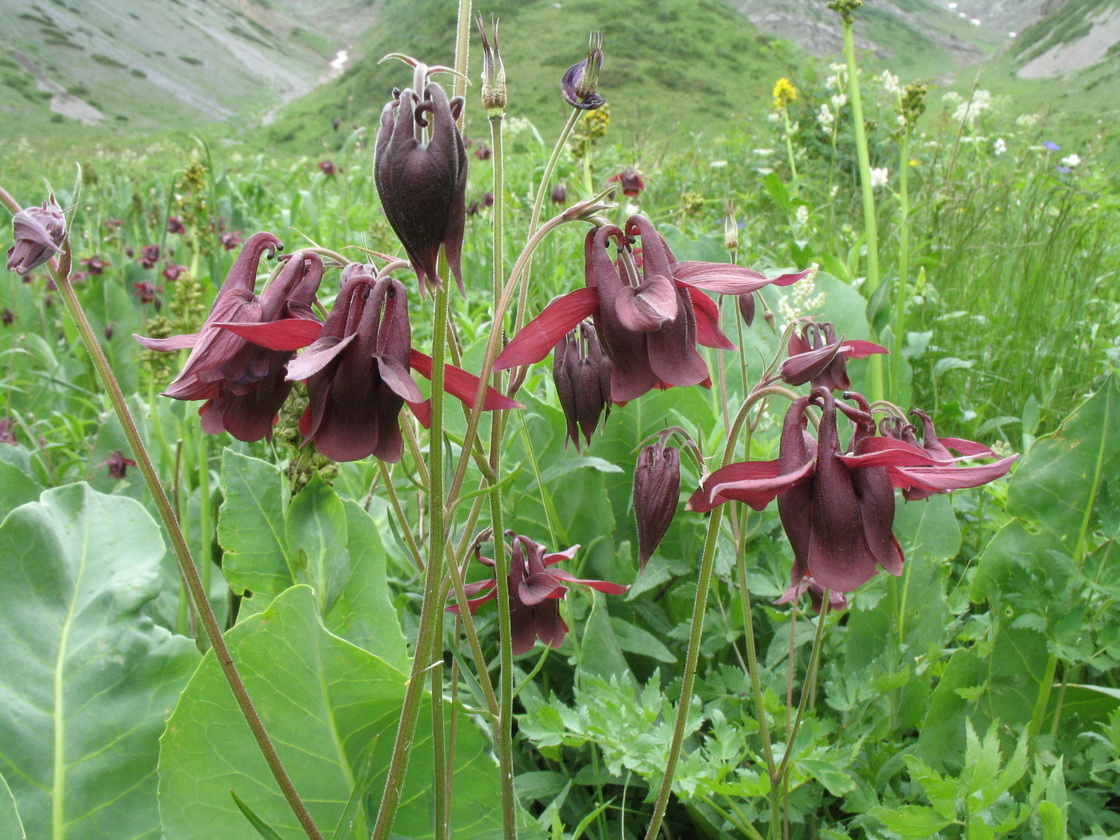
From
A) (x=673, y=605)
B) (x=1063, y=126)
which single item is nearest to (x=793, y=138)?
(x=673, y=605)

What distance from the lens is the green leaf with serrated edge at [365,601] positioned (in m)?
1.44

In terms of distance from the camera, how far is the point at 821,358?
→ 875 millimetres

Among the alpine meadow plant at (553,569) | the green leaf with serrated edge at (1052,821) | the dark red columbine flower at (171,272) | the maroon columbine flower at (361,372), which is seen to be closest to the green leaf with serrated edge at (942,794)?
the alpine meadow plant at (553,569)

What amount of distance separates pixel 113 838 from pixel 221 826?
258 mm

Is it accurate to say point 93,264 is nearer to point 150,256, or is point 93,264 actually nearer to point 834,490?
point 150,256

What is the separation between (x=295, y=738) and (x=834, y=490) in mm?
866

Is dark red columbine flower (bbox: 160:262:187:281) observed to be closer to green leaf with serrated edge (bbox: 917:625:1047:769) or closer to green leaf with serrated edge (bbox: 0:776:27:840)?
green leaf with serrated edge (bbox: 0:776:27:840)

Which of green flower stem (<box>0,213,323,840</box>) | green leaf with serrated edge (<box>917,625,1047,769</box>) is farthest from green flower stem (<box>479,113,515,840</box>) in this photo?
green leaf with serrated edge (<box>917,625,1047,769</box>)

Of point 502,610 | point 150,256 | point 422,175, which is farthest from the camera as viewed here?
point 150,256

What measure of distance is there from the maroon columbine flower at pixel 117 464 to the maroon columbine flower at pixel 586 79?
5.81 ft

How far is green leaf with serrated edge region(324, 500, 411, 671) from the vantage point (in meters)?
1.44

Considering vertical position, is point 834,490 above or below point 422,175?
below

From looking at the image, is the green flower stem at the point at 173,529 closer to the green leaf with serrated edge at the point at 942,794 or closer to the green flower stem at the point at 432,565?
the green flower stem at the point at 432,565

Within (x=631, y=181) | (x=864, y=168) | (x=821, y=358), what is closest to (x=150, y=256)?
(x=631, y=181)
